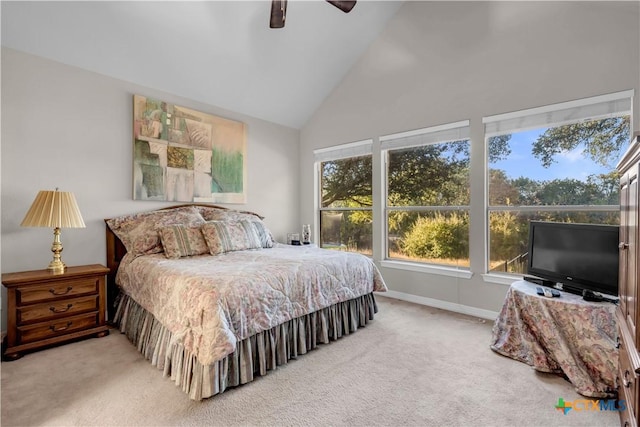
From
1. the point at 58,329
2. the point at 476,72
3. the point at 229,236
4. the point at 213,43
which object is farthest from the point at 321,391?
the point at 213,43

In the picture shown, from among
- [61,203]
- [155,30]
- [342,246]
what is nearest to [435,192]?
[342,246]

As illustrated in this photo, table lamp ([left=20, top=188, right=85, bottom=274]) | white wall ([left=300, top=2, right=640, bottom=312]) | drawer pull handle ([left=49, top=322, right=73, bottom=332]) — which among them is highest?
white wall ([left=300, top=2, right=640, bottom=312])

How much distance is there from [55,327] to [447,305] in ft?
12.6

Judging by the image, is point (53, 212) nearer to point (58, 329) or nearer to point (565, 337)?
point (58, 329)

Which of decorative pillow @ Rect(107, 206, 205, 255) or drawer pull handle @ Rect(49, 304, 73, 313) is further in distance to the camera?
decorative pillow @ Rect(107, 206, 205, 255)

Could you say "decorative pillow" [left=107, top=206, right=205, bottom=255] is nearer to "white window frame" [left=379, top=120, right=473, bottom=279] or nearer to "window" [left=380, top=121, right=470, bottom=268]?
"white window frame" [left=379, top=120, right=473, bottom=279]

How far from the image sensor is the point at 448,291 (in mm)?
3557

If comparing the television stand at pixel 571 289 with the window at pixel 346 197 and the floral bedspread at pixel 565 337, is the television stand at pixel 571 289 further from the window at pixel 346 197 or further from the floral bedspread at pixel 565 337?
the window at pixel 346 197

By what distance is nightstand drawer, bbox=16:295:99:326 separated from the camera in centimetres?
236

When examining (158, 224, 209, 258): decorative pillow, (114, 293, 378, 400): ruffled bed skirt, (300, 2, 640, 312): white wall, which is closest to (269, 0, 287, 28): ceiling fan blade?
(300, 2, 640, 312): white wall

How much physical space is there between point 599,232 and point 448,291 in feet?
5.49

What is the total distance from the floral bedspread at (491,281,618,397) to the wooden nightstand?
11.4ft

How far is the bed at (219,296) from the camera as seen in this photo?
73.8 inches

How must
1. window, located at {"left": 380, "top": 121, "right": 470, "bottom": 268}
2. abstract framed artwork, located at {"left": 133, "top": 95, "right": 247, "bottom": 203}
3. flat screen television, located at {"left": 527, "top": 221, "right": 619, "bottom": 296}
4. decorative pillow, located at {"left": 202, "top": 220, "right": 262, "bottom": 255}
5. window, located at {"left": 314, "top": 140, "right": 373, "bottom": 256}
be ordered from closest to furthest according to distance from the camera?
flat screen television, located at {"left": 527, "top": 221, "right": 619, "bottom": 296}, decorative pillow, located at {"left": 202, "top": 220, "right": 262, "bottom": 255}, abstract framed artwork, located at {"left": 133, "top": 95, "right": 247, "bottom": 203}, window, located at {"left": 380, "top": 121, "right": 470, "bottom": 268}, window, located at {"left": 314, "top": 140, "right": 373, "bottom": 256}
